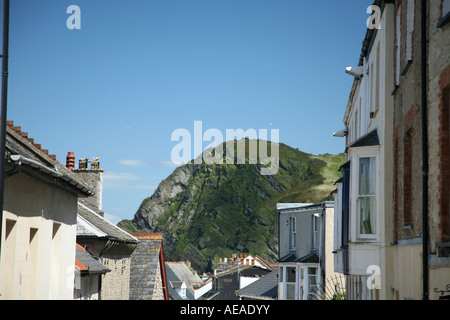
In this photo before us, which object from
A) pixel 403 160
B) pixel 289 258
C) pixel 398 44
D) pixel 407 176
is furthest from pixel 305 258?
pixel 407 176

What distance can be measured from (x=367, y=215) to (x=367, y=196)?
415 mm

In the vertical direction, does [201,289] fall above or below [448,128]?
below

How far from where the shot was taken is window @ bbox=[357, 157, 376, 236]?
13867mm

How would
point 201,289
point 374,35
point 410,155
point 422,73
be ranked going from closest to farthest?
point 422,73, point 410,155, point 374,35, point 201,289

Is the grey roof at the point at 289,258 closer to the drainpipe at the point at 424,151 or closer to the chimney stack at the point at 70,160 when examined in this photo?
the chimney stack at the point at 70,160

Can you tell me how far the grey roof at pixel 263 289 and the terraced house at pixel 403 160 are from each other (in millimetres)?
23765

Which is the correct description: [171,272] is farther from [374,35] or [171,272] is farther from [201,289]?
[374,35]

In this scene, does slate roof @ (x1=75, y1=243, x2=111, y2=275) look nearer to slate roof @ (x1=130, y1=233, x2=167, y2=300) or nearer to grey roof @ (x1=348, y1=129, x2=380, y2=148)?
slate roof @ (x1=130, y1=233, x2=167, y2=300)

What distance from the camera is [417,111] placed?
10281mm

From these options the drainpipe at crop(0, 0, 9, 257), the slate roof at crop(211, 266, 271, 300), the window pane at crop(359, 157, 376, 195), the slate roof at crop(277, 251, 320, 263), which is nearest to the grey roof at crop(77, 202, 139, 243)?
the window pane at crop(359, 157, 376, 195)

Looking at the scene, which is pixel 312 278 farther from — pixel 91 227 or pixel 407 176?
pixel 407 176

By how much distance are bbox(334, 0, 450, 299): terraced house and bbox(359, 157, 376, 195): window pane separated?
0.07ft
